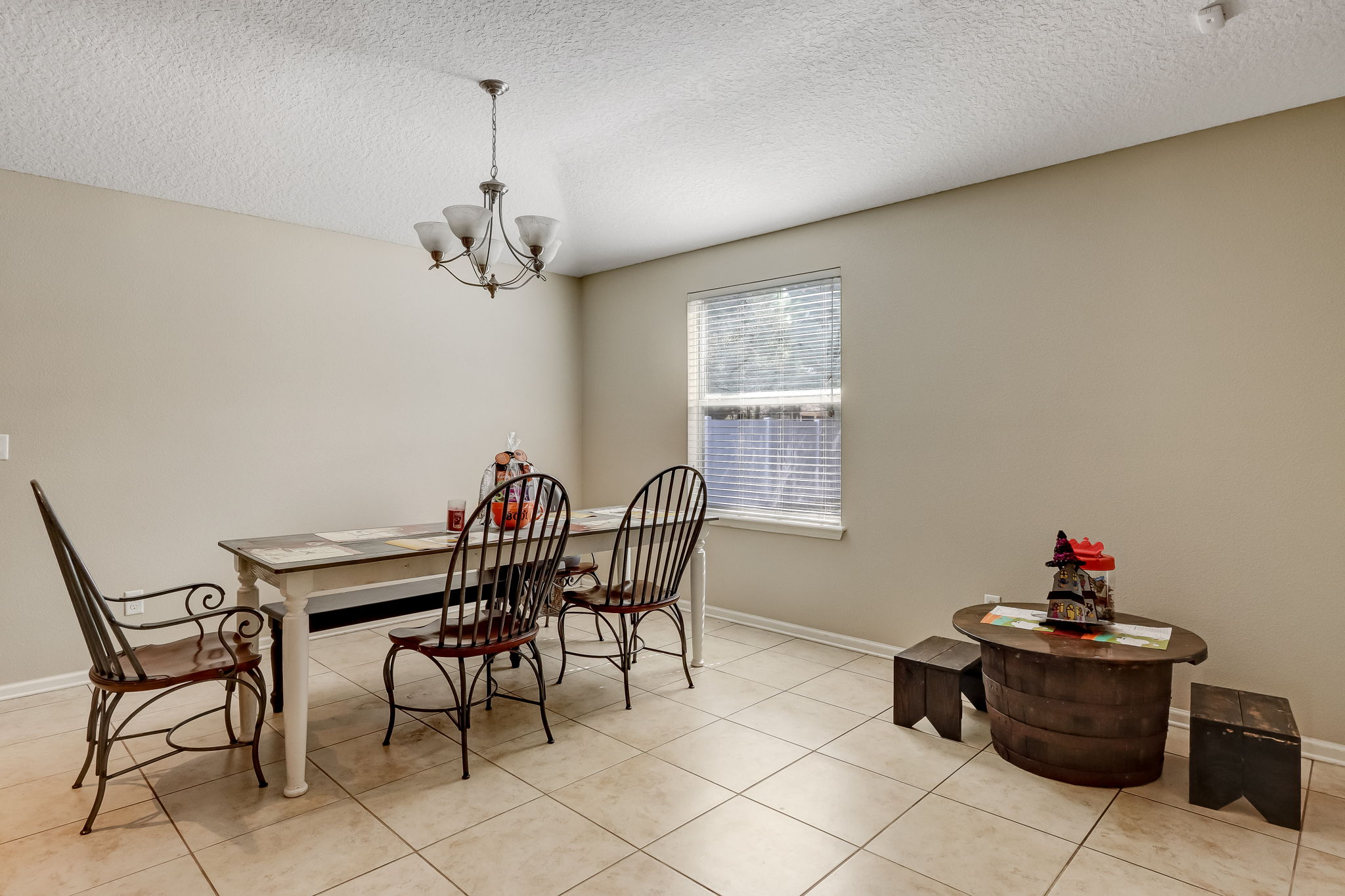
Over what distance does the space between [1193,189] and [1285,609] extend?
1.60m

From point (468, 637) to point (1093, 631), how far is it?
2153 mm

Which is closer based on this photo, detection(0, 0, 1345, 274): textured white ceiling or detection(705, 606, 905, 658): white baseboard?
detection(0, 0, 1345, 274): textured white ceiling

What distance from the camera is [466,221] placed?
97.3 inches

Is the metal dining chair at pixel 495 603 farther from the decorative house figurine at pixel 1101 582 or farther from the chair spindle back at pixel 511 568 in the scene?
the decorative house figurine at pixel 1101 582

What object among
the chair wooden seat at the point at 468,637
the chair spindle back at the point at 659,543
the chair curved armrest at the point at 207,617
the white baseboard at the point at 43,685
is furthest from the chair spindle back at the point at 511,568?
the white baseboard at the point at 43,685

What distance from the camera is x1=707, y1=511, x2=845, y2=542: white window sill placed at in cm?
384

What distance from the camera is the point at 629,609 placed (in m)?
2.96

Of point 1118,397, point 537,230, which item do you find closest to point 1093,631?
point 1118,397

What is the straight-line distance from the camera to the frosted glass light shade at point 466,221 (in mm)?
2465

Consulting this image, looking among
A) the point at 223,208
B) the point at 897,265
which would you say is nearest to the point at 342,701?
the point at 223,208

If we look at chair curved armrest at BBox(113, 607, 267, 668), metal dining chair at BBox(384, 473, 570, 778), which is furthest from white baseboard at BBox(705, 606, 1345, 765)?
chair curved armrest at BBox(113, 607, 267, 668)

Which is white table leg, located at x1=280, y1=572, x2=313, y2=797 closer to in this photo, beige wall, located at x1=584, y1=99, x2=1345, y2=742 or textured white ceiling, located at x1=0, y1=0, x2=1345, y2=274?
textured white ceiling, located at x1=0, y1=0, x2=1345, y2=274

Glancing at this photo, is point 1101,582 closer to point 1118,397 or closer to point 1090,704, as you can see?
point 1090,704

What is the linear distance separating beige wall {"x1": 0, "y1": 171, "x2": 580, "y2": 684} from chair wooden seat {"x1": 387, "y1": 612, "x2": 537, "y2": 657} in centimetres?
184
